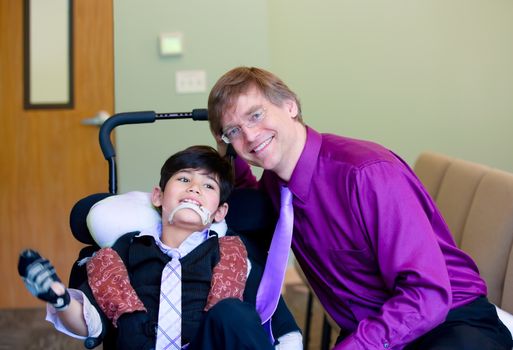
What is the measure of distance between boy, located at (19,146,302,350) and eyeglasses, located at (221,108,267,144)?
0.13 metres

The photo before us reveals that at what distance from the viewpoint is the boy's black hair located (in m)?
1.61

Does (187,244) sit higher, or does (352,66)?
(352,66)

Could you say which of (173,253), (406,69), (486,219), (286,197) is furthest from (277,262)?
(406,69)

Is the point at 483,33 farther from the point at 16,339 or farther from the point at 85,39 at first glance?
the point at 16,339

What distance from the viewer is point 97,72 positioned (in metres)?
3.24

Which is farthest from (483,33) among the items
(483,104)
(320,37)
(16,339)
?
(16,339)

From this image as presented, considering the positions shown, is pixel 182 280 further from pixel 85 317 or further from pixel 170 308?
pixel 85 317

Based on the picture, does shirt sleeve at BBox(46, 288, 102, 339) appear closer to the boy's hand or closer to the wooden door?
the boy's hand

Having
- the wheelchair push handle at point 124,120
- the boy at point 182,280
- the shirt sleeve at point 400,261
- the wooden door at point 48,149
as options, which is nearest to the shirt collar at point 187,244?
the boy at point 182,280

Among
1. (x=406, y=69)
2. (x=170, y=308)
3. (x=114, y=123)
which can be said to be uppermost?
(x=406, y=69)

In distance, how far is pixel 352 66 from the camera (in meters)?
3.52

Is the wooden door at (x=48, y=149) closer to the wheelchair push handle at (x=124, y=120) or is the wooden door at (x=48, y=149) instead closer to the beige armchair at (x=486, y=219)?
the wheelchair push handle at (x=124, y=120)

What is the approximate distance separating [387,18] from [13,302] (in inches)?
107

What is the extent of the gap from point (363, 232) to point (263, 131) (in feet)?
1.11
